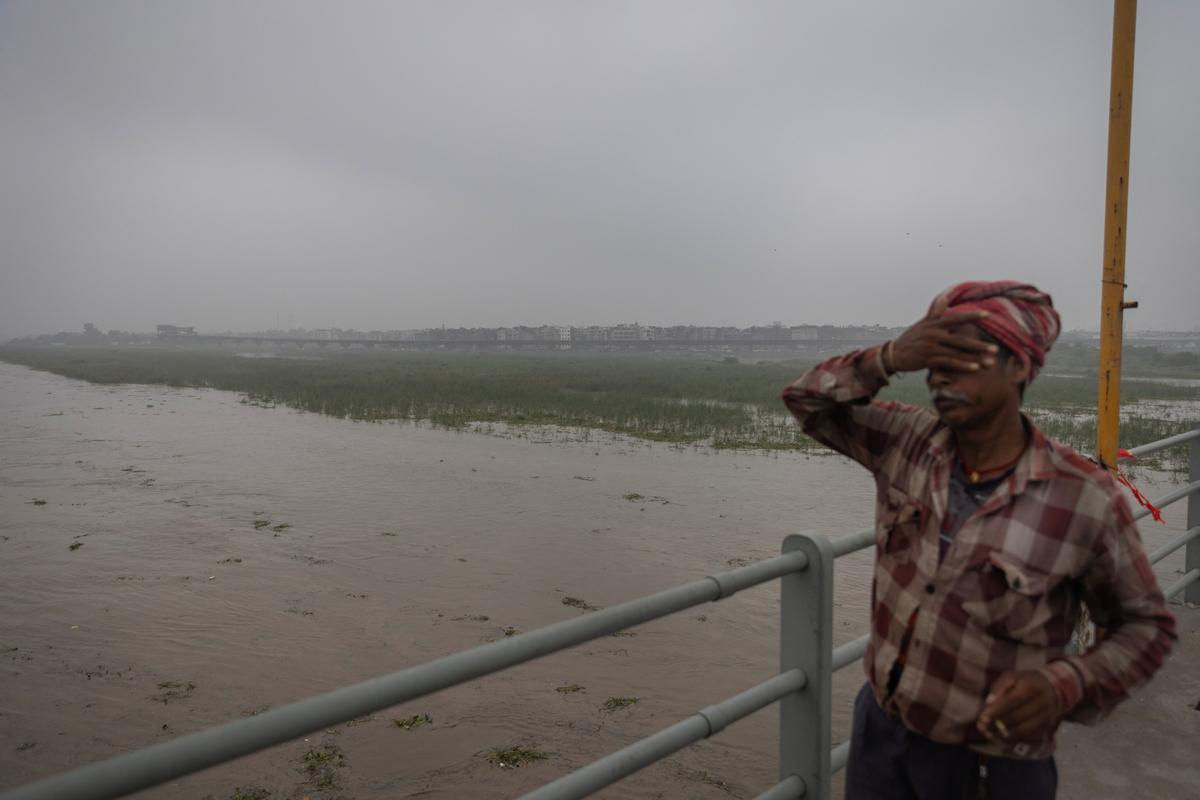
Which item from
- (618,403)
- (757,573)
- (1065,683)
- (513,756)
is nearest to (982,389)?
(1065,683)

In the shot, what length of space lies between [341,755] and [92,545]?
6.46 m

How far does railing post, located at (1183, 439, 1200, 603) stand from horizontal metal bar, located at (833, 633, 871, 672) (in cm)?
350

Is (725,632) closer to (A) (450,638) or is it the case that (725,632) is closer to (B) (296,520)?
(A) (450,638)

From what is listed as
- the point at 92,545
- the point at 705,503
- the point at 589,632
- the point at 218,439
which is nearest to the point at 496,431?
the point at 218,439

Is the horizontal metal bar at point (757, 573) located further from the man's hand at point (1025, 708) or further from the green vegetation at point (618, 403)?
the green vegetation at point (618, 403)

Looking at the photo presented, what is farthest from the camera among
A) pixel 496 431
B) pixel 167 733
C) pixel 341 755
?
pixel 496 431

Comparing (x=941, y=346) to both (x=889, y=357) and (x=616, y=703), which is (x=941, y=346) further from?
(x=616, y=703)

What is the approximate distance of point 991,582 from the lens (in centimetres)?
141

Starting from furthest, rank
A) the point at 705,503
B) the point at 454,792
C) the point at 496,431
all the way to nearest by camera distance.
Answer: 1. the point at 496,431
2. the point at 705,503
3. the point at 454,792

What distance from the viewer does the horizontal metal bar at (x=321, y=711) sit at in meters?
1.00

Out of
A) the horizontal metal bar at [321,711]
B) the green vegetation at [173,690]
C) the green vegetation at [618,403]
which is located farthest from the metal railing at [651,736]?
the green vegetation at [618,403]

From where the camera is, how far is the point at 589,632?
1.52 m

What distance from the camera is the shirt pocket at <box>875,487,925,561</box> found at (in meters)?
1.57

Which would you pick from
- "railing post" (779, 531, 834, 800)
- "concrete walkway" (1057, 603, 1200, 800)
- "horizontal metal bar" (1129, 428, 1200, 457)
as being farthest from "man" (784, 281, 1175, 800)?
"horizontal metal bar" (1129, 428, 1200, 457)
